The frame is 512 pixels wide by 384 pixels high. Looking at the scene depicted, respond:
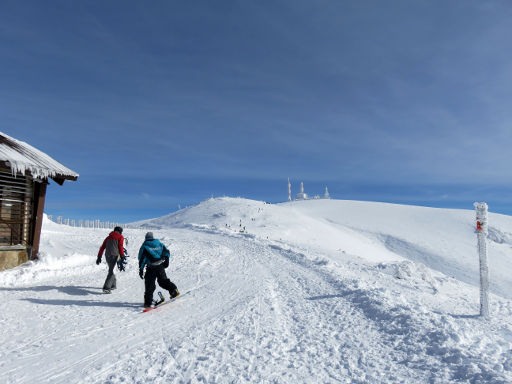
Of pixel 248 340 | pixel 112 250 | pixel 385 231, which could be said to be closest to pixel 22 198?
pixel 112 250

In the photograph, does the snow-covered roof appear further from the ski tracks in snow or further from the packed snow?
the ski tracks in snow

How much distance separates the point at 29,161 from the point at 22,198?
86.6 inches

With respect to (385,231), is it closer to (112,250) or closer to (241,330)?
(112,250)

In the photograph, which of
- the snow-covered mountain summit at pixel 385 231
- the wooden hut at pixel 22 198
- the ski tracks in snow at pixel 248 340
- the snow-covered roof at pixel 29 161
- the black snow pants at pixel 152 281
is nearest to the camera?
the ski tracks in snow at pixel 248 340

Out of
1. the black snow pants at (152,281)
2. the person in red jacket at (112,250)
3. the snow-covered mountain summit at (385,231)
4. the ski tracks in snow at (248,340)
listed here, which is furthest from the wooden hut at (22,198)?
the snow-covered mountain summit at (385,231)

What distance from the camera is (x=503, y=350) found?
4715 mm

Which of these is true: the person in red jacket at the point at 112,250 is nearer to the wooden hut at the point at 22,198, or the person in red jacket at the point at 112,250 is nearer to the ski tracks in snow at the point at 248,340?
the ski tracks in snow at the point at 248,340

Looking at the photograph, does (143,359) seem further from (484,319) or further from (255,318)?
(484,319)

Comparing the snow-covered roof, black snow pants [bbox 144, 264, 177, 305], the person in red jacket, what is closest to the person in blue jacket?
black snow pants [bbox 144, 264, 177, 305]

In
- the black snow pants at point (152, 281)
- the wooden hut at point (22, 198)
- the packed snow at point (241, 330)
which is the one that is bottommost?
the packed snow at point (241, 330)

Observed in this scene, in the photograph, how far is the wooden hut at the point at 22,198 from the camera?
1180cm

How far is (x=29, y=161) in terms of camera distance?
11.7 meters

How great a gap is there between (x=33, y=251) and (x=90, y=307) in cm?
712

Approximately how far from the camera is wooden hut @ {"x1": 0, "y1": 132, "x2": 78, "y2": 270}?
1180 cm
